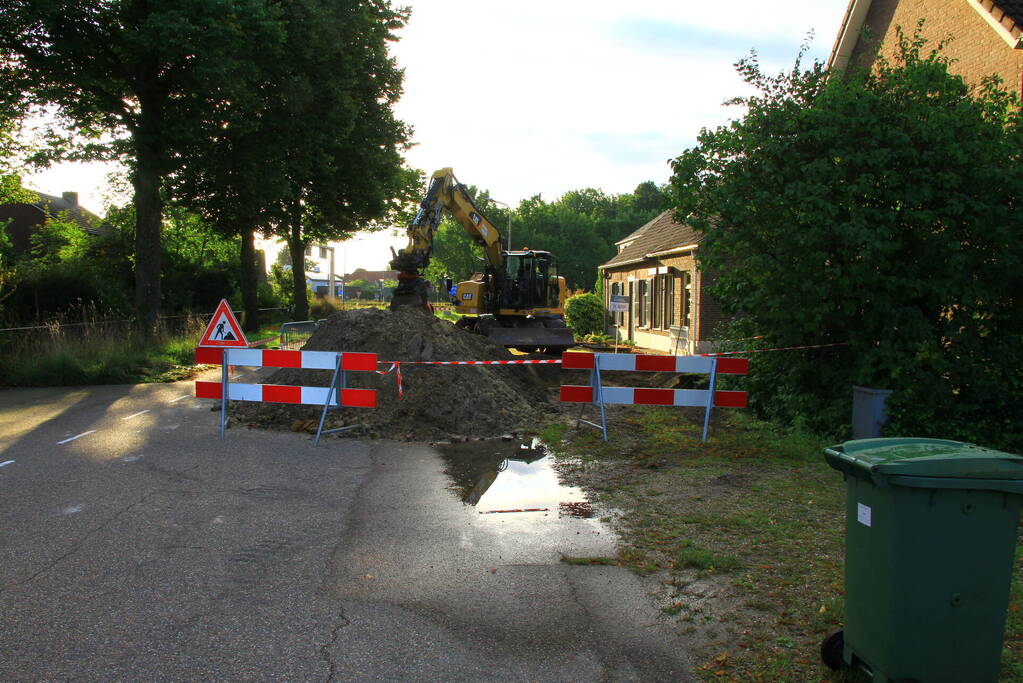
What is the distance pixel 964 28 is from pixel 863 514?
48.4 feet

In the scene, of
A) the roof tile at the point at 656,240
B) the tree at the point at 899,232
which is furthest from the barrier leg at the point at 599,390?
the roof tile at the point at 656,240

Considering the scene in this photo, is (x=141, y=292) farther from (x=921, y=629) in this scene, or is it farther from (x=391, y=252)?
(x=921, y=629)

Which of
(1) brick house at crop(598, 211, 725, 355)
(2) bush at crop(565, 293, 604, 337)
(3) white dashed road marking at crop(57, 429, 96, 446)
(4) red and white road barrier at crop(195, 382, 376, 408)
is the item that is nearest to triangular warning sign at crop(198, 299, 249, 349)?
(4) red and white road barrier at crop(195, 382, 376, 408)

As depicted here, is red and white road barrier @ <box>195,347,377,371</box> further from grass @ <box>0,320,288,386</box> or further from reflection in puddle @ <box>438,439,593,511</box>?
grass @ <box>0,320,288,386</box>

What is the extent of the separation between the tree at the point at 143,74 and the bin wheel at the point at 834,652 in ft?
56.1

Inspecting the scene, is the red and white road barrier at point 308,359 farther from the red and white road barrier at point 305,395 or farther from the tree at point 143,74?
the tree at point 143,74

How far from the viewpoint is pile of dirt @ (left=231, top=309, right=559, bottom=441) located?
10.1 m

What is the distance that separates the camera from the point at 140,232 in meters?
19.0

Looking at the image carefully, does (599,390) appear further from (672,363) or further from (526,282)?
(526,282)

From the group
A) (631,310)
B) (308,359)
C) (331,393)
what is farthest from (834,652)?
(631,310)

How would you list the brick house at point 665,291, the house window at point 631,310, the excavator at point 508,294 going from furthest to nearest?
the house window at point 631,310 < the brick house at point 665,291 < the excavator at point 508,294

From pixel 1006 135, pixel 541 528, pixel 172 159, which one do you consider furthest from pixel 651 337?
pixel 541 528

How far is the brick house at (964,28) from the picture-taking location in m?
12.9

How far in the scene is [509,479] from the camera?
25.0 ft
